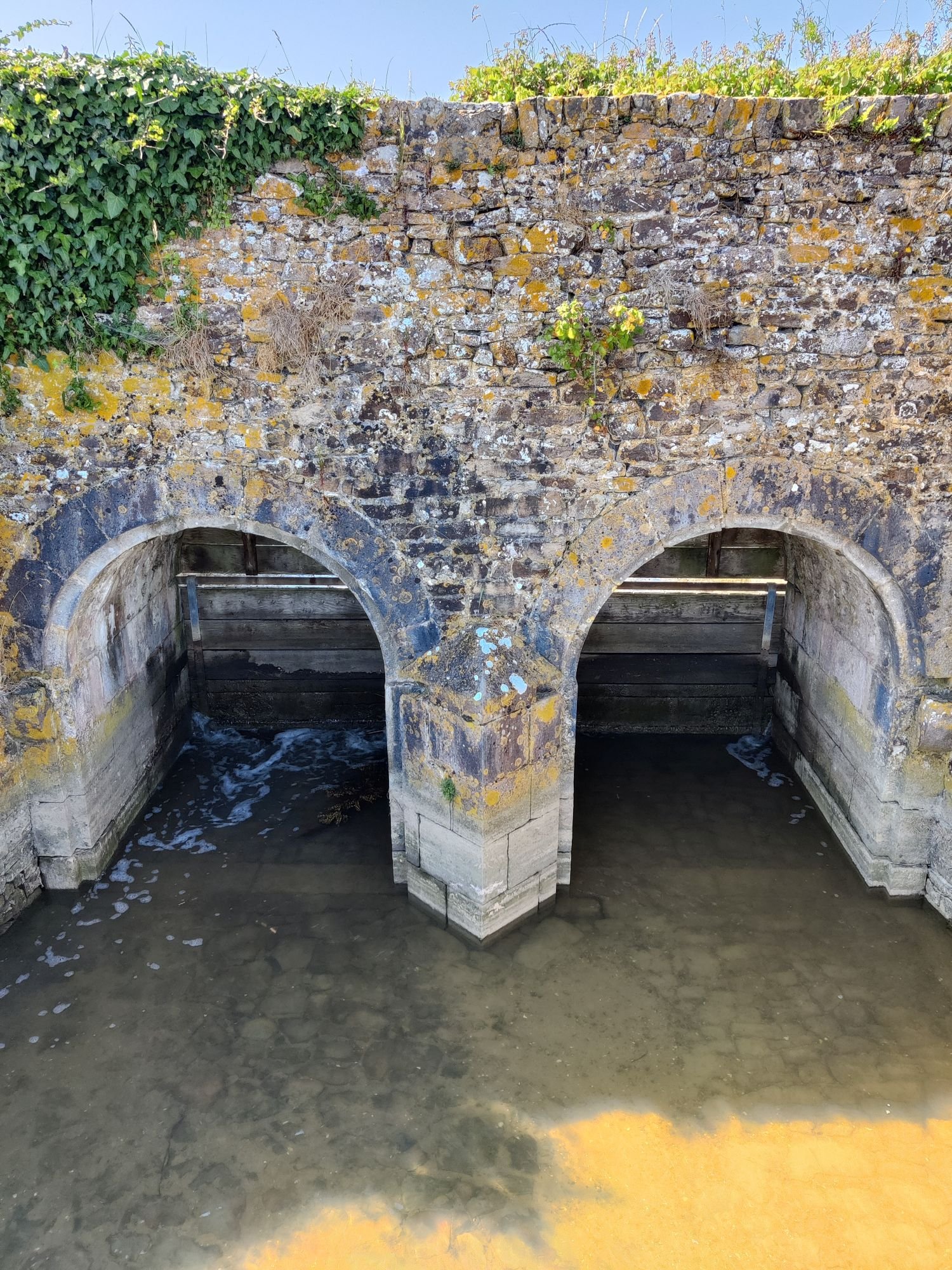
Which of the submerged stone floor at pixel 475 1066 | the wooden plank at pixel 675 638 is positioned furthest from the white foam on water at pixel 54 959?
the wooden plank at pixel 675 638

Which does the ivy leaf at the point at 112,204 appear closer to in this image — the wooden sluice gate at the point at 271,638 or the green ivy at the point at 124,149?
the green ivy at the point at 124,149

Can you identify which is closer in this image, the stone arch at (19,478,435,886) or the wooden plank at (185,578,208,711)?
the stone arch at (19,478,435,886)

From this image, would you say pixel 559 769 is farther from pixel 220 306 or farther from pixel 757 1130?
pixel 220 306

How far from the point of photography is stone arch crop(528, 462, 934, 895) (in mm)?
5031

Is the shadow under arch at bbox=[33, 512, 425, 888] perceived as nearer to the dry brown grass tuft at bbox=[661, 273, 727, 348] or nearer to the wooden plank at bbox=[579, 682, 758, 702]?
the dry brown grass tuft at bbox=[661, 273, 727, 348]

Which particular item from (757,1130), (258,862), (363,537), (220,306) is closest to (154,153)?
(220,306)

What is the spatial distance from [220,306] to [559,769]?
3.96 metres

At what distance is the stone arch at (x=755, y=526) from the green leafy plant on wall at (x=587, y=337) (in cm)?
87

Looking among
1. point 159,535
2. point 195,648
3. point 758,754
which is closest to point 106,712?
point 159,535

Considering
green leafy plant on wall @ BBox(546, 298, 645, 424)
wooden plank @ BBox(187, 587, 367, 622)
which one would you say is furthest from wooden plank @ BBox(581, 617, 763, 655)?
green leafy plant on wall @ BBox(546, 298, 645, 424)

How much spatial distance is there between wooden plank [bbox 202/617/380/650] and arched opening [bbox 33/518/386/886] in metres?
0.01

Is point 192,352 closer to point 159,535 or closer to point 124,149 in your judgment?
point 124,149

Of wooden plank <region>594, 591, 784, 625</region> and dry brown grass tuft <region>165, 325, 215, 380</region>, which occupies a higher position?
dry brown grass tuft <region>165, 325, 215, 380</region>

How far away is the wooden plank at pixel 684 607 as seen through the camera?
8367mm
